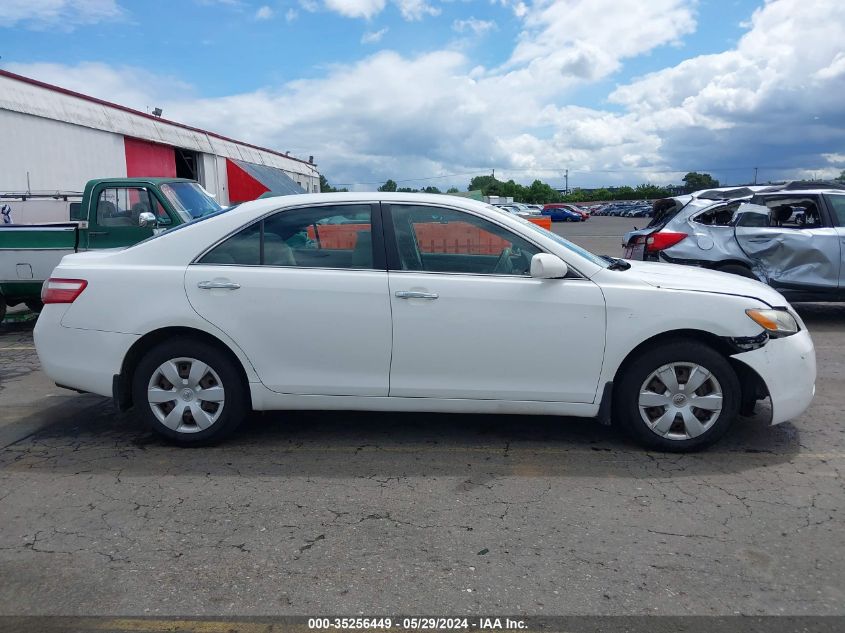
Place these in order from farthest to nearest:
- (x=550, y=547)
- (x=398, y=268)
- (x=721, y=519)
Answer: (x=398, y=268), (x=721, y=519), (x=550, y=547)

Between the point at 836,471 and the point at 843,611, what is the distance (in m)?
1.62

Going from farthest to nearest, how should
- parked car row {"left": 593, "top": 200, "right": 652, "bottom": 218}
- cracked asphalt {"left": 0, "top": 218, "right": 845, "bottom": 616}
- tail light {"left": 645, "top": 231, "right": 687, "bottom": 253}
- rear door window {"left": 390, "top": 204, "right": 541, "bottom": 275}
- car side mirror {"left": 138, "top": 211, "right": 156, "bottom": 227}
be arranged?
parked car row {"left": 593, "top": 200, "right": 652, "bottom": 218}
tail light {"left": 645, "top": 231, "right": 687, "bottom": 253}
car side mirror {"left": 138, "top": 211, "right": 156, "bottom": 227}
rear door window {"left": 390, "top": 204, "right": 541, "bottom": 275}
cracked asphalt {"left": 0, "top": 218, "right": 845, "bottom": 616}

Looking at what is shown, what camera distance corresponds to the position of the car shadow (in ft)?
14.1

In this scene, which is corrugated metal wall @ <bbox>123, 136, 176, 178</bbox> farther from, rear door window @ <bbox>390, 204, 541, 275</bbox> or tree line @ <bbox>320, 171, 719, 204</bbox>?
tree line @ <bbox>320, 171, 719, 204</bbox>

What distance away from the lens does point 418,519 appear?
3.64m

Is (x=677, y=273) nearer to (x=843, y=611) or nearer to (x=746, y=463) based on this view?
(x=746, y=463)

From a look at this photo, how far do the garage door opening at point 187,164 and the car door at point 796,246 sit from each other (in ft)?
78.5

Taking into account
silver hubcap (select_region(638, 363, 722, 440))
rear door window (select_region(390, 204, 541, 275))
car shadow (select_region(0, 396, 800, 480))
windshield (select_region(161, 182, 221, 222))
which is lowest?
car shadow (select_region(0, 396, 800, 480))

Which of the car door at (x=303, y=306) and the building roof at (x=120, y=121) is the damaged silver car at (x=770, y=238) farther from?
the building roof at (x=120, y=121)

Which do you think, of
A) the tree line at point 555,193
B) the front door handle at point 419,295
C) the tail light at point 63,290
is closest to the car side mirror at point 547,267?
the front door handle at point 419,295

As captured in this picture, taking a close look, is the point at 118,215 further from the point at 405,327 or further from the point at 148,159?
the point at 148,159

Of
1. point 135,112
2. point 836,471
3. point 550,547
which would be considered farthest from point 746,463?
point 135,112

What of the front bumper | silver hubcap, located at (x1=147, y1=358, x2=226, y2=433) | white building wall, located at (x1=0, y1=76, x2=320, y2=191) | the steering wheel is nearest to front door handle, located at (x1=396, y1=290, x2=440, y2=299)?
the steering wheel

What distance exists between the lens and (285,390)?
4559 mm
